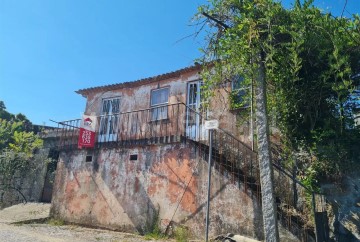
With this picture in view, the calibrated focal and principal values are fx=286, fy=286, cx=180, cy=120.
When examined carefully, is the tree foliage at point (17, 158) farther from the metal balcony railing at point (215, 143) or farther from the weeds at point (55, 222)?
the weeds at point (55, 222)

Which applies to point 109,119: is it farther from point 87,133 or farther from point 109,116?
point 87,133

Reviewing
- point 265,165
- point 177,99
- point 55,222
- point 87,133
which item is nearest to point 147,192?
point 87,133

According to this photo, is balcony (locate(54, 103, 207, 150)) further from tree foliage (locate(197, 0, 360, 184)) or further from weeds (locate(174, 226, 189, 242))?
tree foliage (locate(197, 0, 360, 184))

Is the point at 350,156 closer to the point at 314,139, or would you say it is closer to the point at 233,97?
the point at 314,139

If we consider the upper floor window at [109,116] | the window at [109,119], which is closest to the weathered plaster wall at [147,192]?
the window at [109,119]

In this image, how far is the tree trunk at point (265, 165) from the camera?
505cm

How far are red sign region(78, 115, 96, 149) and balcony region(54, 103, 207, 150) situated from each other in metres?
0.39

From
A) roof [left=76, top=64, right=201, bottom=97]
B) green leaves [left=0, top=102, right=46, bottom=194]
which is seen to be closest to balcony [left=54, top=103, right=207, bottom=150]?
roof [left=76, top=64, right=201, bottom=97]

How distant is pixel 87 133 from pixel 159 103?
327 cm

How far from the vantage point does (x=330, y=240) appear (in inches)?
229

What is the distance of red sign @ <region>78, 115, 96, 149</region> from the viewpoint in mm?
11077

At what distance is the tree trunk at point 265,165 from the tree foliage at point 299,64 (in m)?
0.36

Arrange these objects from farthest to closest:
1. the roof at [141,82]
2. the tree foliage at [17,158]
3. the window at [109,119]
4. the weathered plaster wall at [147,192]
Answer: the tree foliage at [17,158] → the window at [109,119] → the roof at [141,82] → the weathered plaster wall at [147,192]

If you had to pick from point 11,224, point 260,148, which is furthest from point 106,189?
point 260,148
